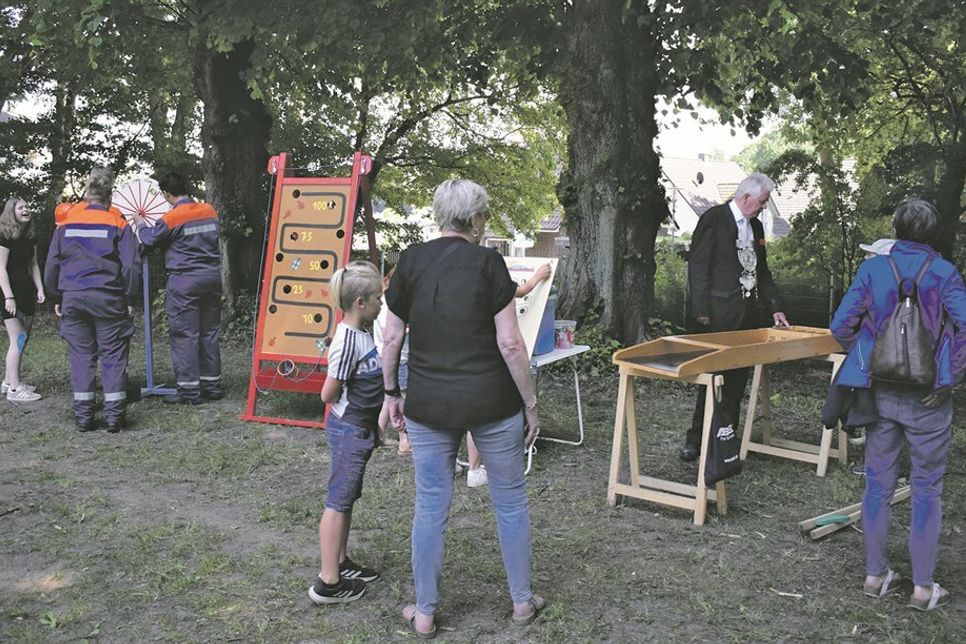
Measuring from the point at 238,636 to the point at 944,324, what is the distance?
3.17 meters

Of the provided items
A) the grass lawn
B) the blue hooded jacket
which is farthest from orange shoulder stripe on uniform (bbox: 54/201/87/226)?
the blue hooded jacket

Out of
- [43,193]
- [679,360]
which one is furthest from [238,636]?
[43,193]

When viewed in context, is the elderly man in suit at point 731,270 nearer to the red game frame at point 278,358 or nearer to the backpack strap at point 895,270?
the backpack strap at point 895,270

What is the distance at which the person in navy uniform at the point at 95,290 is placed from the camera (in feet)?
22.7

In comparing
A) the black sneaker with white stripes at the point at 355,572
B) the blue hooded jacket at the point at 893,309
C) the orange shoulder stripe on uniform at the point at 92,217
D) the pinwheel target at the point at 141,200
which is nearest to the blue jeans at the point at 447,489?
the black sneaker with white stripes at the point at 355,572

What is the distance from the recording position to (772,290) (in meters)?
6.19

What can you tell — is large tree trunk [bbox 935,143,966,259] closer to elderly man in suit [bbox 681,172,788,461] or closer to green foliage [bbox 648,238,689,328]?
green foliage [bbox 648,238,689,328]

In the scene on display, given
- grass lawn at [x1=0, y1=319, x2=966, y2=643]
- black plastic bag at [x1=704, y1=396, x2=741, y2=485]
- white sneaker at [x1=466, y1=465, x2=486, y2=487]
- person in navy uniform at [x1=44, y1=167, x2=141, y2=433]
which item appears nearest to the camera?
grass lawn at [x1=0, y1=319, x2=966, y2=643]

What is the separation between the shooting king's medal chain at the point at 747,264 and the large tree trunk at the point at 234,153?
8.16 meters

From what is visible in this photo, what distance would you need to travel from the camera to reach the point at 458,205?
3436mm

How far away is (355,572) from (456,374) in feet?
4.10

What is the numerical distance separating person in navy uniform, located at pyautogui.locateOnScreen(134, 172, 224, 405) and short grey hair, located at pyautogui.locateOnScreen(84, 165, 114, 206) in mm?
667

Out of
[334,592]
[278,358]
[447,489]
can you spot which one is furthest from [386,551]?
[278,358]

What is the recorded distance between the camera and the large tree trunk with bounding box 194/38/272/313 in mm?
12211
